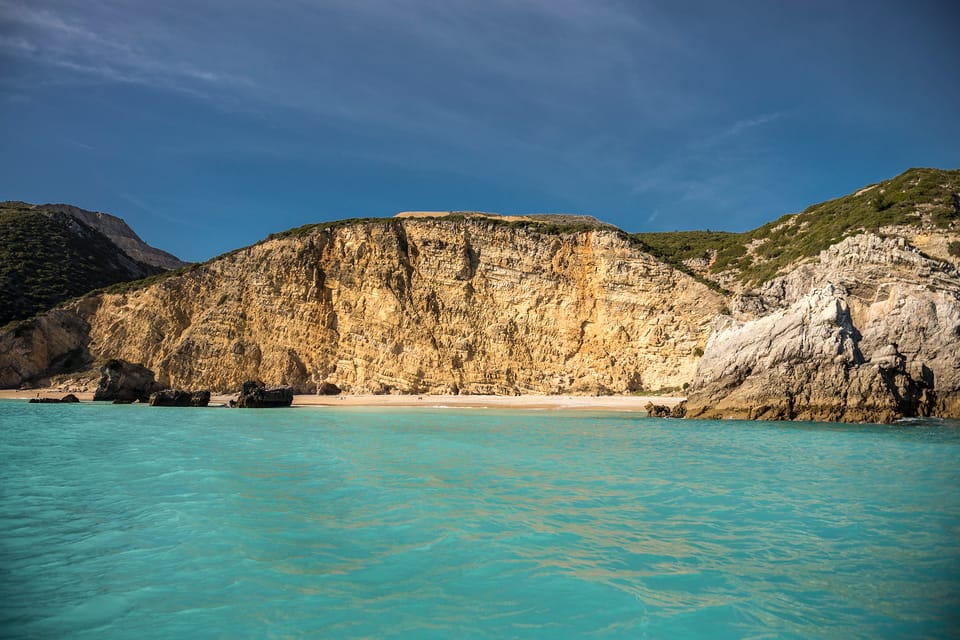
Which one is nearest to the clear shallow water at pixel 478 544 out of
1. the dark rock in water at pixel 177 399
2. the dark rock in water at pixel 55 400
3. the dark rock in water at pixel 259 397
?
the dark rock in water at pixel 259 397

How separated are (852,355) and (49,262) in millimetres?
66275

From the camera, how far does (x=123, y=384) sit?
3431 centimetres

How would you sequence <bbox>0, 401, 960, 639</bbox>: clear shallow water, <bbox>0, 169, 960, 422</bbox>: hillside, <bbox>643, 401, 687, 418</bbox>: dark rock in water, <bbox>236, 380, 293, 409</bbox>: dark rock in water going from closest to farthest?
<bbox>0, 401, 960, 639</bbox>: clear shallow water < <bbox>643, 401, 687, 418</bbox>: dark rock in water < <bbox>236, 380, 293, 409</bbox>: dark rock in water < <bbox>0, 169, 960, 422</bbox>: hillside

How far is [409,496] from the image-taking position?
27.1 feet

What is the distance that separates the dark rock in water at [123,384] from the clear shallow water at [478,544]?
24350 mm

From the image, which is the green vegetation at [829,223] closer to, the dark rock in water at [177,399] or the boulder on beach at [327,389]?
the boulder on beach at [327,389]

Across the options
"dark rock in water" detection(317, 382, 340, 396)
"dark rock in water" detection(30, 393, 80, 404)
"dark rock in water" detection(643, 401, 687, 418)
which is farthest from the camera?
"dark rock in water" detection(317, 382, 340, 396)

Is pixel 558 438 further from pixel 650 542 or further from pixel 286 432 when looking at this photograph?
pixel 650 542

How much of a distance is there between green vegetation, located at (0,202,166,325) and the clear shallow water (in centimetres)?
4532

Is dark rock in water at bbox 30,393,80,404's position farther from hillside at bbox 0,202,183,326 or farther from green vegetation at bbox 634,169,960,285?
green vegetation at bbox 634,169,960,285

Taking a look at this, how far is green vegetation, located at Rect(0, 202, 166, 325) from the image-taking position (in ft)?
156

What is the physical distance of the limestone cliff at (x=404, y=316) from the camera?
38.6 meters

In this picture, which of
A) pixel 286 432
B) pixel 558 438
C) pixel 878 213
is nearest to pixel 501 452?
pixel 558 438

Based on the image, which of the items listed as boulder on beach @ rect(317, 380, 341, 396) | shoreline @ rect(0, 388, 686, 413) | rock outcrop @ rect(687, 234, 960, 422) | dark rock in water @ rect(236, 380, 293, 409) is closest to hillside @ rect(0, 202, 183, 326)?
shoreline @ rect(0, 388, 686, 413)
